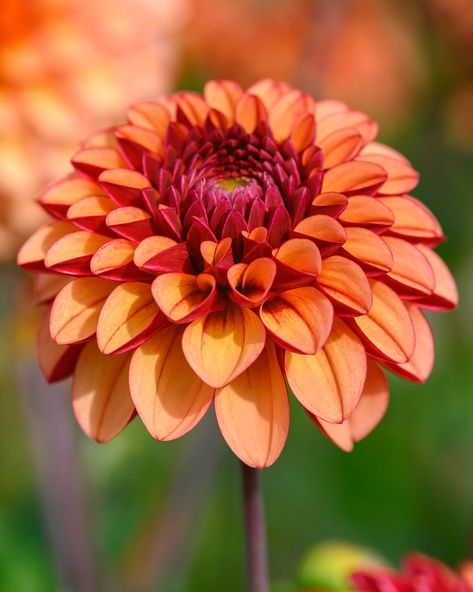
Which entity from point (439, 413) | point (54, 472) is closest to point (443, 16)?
point (439, 413)

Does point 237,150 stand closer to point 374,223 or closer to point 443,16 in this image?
point 374,223

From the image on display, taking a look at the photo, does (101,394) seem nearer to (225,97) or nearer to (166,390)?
(166,390)

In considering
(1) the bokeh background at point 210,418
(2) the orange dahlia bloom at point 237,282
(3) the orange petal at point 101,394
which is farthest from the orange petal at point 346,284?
(1) the bokeh background at point 210,418

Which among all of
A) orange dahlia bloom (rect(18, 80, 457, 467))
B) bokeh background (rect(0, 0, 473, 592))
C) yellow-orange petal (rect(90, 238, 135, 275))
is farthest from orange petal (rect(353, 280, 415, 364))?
bokeh background (rect(0, 0, 473, 592))

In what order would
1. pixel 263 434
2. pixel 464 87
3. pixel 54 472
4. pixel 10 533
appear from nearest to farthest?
pixel 263 434, pixel 54 472, pixel 10 533, pixel 464 87

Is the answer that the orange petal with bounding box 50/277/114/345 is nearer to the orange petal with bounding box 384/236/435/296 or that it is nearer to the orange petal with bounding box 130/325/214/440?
the orange petal with bounding box 130/325/214/440

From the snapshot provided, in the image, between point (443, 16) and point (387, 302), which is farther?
point (443, 16)

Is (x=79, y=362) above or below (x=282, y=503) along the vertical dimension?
above
